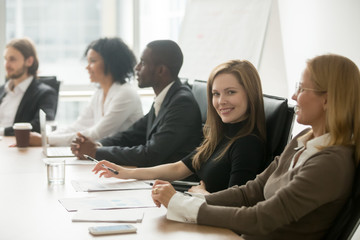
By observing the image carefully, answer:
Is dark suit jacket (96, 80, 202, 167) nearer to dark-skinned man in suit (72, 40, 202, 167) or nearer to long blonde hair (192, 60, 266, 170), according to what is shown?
dark-skinned man in suit (72, 40, 202, 167)

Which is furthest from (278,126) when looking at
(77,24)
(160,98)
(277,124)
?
(77,24)

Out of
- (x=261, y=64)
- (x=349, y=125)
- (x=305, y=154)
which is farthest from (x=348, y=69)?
(x=261, y=64)

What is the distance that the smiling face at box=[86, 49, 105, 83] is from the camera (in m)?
3.63

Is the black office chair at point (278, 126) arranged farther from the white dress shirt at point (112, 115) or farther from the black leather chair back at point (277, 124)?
the white dress shirt at point (112, 115)

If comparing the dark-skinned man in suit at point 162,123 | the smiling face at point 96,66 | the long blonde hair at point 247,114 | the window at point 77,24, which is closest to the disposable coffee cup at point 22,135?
the dark-skinned man in suit at point 162,123

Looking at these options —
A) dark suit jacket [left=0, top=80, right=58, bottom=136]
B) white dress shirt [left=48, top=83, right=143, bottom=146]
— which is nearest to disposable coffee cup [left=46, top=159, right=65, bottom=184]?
white dress shirt [left=48, top=83, right=143, bottom=146]

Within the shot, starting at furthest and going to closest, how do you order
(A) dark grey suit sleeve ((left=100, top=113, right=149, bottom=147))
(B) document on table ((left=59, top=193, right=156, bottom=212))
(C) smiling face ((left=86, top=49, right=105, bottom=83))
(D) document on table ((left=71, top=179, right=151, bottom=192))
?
(C) smiling face ((left=86, top=49, right=105, bottom=83))
(A) dark grey suit sleeve ((left=100, top=113, right=149, bottom=147))
(D) document on table ((left=71, top=179, right=151, bottom=192))
(B) document on table ((left=59, top=193, right=156, bottom=212))

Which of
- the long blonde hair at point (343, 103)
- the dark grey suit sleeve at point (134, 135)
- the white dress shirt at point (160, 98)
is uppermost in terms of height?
the long blonde hair at point (343, 103)

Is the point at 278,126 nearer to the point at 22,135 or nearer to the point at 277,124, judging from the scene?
the point at 277,124

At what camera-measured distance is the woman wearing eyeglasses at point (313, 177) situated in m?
1.46

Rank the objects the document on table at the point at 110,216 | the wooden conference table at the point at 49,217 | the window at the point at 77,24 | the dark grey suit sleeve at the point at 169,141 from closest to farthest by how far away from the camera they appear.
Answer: the wooden conference table at the point at 49,217, the document on table at the point at 110,216, the dark grey suit sleeve at the point at 169,141, the window at the point at 77,24

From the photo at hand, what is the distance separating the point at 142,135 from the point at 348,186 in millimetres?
1877

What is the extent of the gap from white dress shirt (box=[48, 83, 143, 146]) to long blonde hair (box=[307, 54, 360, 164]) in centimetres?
201

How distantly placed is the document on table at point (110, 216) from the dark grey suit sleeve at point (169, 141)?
3.36 ft
